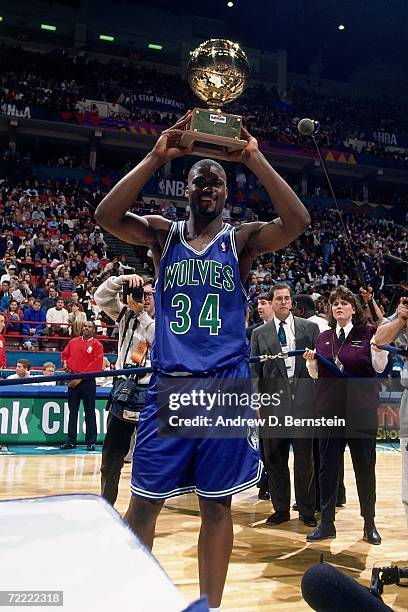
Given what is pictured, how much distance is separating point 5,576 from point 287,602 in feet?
8.98

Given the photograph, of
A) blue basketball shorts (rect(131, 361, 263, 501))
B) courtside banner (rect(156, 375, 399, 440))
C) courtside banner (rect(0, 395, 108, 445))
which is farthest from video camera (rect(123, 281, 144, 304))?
courtside banner (rect(0, 395, 108, 445))

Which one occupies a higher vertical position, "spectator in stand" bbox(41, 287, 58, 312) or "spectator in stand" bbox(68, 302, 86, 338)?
"spectator in stand" bbox(41, 287, 58, 312)

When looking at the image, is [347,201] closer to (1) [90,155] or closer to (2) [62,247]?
(1) [90,155]

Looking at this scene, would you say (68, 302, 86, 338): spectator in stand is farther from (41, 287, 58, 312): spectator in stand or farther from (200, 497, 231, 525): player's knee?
(200, 497, 231, 525): player's knee

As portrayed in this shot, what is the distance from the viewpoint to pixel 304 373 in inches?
206

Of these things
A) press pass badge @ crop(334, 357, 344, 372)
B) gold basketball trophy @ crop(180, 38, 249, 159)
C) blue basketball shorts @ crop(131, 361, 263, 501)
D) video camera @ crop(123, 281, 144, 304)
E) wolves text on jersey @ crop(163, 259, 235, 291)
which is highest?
gold basketball trophy @ crop(180, 38, 249, 159)

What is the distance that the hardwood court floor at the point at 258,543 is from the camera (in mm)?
3188

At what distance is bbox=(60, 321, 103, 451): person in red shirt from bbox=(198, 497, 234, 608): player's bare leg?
18.8 feet

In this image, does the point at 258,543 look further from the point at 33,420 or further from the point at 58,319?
the point at 58,319

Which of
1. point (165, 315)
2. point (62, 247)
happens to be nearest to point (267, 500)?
point (165, 315)

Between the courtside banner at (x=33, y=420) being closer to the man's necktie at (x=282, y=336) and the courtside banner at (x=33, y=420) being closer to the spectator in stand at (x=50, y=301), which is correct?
the spectator in stand at (x=50, y=301)

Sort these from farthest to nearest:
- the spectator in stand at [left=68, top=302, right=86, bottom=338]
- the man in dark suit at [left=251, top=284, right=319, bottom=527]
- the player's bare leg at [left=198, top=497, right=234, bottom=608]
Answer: the spectator in stand at [left=68, top=302, right=86, bottom=338] → the man in dark suit at [left=251, top=284, right=319, bottom=527] → the player's bare leg at [left=198, top=497, right=234, bottom=608]

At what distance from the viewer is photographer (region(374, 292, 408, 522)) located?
3.18 metres

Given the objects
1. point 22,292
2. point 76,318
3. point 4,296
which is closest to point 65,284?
point 22,292
